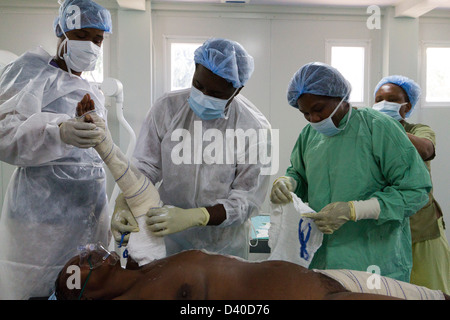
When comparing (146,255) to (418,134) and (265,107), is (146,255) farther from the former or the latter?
(418,134)

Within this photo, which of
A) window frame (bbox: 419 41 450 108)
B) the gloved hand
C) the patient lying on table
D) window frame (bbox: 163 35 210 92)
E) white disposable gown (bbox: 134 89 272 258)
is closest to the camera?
the patient lying on table

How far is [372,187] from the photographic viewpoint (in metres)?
1.42

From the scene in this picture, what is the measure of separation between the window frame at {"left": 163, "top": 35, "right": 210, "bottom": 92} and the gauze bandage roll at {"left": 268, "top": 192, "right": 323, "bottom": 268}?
1.10 m

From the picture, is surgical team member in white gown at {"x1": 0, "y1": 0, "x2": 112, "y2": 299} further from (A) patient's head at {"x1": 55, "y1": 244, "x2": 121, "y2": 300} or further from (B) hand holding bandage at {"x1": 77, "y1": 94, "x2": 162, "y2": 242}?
(A) patient's head at {"x1": 55, "y1": 244, "x2": 121, "y2": 300}

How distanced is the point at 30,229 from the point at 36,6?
4.03ft

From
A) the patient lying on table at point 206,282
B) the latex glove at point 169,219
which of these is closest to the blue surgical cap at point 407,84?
the patient lying on table at point 206,282

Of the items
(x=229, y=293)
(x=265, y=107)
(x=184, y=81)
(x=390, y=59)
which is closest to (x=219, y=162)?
(x=229, y=293)

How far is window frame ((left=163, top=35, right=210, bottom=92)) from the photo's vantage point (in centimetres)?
214

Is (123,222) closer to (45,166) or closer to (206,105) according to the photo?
(45,166)

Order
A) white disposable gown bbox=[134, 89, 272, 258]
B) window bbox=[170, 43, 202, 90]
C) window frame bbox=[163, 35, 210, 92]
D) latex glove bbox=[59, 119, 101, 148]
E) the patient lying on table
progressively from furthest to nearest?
window frame bbox=[163, 35, 210, 92], window bbox=[170, 43, 202, 90], white disposable gown bbox=[134, 89, 272, 258], latex glove bbox=[59, 119, 101, 148], the patient lying on table

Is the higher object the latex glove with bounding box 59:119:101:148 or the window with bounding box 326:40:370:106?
the window with bounding box 326:40:370:106

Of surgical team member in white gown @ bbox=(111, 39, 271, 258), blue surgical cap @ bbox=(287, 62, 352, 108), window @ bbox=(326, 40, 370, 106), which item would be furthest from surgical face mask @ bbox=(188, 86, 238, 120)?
window @ bbox=(326, 40, 370, 106)

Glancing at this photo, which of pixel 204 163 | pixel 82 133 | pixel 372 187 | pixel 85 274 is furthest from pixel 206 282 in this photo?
pixel 372 187
